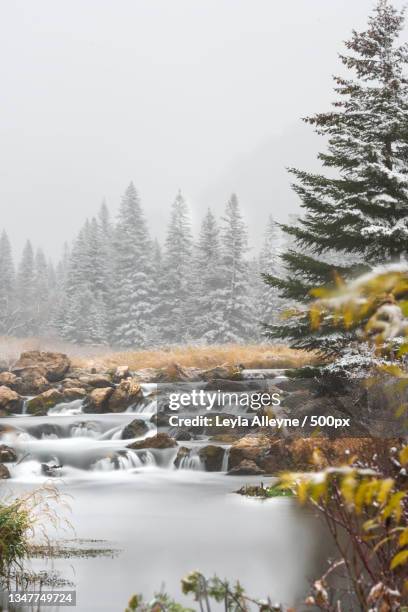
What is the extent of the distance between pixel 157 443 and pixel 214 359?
1216cm

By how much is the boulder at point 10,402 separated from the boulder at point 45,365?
120 inches

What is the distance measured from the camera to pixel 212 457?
49.2 feet

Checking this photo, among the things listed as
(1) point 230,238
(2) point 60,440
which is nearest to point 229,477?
(2) point 60,440

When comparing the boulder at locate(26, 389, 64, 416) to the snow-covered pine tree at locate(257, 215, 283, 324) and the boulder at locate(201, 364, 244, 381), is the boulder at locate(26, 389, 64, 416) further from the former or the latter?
the snow-covered pine tree at locate(257, 215, 283, 324)

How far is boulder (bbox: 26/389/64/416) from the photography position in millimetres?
20881

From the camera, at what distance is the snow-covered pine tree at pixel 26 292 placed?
2376 inches

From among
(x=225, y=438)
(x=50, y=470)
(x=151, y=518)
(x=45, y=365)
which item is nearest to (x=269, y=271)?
(x=45, y=365)

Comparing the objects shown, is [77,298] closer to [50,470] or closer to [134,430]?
[134,430]

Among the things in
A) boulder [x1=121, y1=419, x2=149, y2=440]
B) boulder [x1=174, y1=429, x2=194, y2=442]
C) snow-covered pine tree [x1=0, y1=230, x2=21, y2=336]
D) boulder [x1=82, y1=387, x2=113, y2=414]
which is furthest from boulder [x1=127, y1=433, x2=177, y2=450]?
snow-covered pine tree [x1=0, y1=230, x2=21, y2=336]

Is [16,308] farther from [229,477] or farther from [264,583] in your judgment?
[264,583]

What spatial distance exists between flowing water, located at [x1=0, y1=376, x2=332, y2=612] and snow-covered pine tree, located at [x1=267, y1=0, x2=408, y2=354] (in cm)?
397

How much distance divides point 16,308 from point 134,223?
17.2 m

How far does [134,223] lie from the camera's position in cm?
4994

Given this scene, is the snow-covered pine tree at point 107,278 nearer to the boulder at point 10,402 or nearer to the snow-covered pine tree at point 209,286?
the snow-covered pine tree at point 209,286
